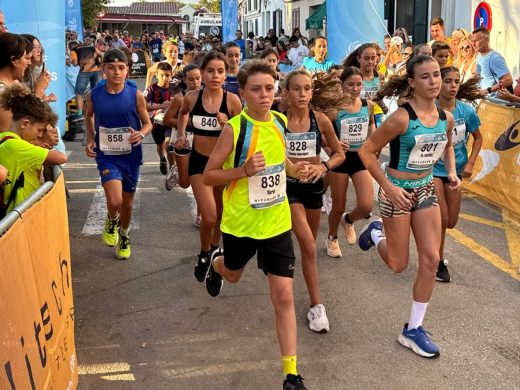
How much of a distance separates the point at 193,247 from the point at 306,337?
230cm

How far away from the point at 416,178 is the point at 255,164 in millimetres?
1341

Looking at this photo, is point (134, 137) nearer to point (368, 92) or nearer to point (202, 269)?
point (202, 269)

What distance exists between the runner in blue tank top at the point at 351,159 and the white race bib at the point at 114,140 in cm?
198

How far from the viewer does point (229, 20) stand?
1631 centimetres

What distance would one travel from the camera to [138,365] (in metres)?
3.82

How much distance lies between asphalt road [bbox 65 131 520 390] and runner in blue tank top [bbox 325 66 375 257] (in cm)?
46

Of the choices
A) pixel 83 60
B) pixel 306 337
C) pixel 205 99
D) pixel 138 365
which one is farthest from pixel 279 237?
pixel 83 60

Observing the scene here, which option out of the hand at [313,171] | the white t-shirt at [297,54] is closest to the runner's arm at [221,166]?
the hand at [313,171]

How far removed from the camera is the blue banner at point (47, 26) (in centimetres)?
809

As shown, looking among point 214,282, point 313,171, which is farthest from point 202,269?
point 313,171


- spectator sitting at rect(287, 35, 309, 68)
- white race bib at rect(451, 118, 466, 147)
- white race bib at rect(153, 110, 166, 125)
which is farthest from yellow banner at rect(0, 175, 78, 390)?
spectator sitting at rect(287, 35, 309, 68)

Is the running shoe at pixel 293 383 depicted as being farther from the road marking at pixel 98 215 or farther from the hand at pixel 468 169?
the road marking at pixel 98 215

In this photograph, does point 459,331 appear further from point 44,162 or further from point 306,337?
point 44,162

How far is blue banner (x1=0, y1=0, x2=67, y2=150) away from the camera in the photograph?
8.09 meters
